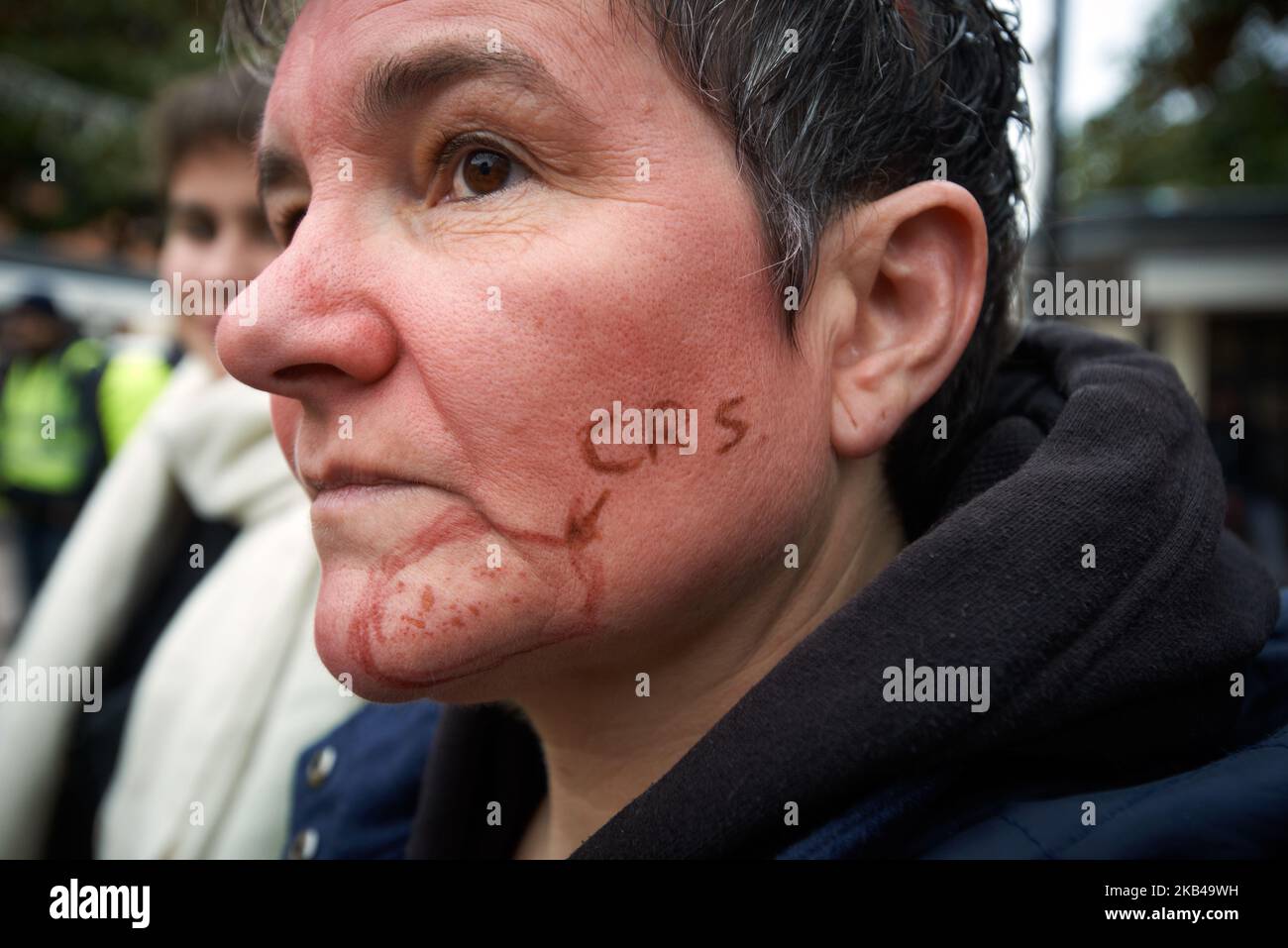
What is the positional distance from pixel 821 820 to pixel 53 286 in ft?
49.9

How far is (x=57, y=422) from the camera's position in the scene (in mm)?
5645

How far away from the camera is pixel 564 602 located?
4.29ft

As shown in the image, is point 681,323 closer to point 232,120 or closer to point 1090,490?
point 1090,490

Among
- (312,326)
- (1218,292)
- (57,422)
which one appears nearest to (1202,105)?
(1218,292)

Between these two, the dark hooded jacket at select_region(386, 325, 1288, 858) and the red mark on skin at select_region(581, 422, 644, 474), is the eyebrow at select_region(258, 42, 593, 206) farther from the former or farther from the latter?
the dark hooded jacket at select_region(386, 325, 1288, 858)

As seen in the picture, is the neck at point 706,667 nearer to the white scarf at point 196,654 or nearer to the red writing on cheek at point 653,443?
the red writing on cheek at point 653,443

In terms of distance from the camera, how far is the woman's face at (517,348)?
1.28m

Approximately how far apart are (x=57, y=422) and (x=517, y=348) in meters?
5.31

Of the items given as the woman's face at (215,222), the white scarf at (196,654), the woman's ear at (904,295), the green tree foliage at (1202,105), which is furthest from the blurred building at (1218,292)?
the woman's ear at (904,295)

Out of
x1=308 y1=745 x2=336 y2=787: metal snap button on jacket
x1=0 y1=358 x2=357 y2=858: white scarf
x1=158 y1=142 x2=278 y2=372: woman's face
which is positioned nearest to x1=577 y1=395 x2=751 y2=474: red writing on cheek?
x1=308 y1=745 x2=336 y2=787: metal snap button on jacket

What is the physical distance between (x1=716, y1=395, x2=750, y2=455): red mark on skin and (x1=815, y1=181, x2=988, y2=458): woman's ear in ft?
0.52

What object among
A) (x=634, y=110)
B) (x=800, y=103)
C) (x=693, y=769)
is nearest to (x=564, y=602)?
(x=693, y=769)

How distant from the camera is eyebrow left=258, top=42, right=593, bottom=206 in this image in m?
1.27

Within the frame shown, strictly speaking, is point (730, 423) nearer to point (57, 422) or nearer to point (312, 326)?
point (312, 326)
